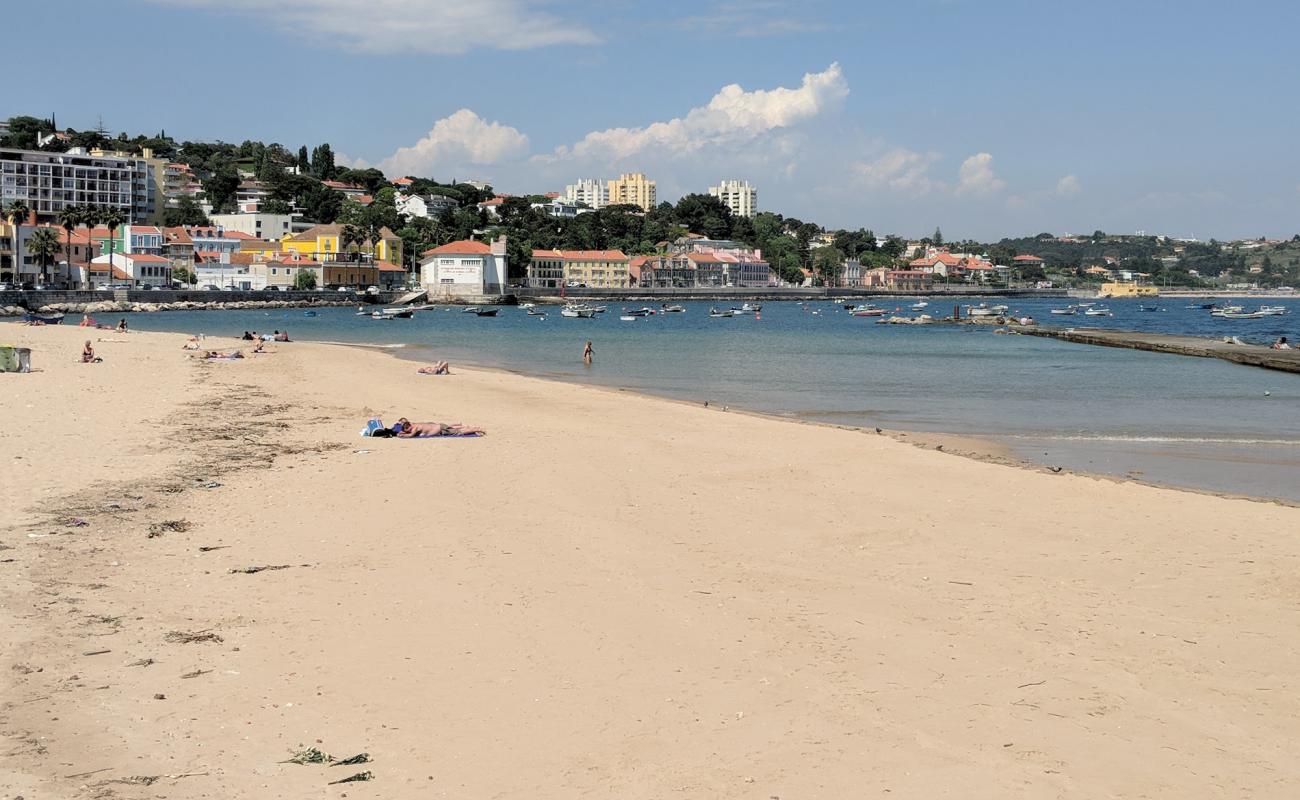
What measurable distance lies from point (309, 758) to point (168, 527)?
19.2 ft

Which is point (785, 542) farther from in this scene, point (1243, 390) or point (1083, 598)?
point (1243, 390)

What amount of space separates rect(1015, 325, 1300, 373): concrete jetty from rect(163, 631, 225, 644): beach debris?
4420cm

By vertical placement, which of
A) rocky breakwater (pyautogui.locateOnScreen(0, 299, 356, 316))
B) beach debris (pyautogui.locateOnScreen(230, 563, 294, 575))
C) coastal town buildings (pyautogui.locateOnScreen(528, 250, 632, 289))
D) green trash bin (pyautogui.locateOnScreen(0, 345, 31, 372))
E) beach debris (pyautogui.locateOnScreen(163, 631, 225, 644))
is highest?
coastal town buildings (pyautogui.locateOnScreen(528, 250, 632, 289))

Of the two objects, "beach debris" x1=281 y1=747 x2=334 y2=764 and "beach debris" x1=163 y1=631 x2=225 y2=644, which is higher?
Result: "beach debris" x1=163 y1=631 x2=225 y2=644

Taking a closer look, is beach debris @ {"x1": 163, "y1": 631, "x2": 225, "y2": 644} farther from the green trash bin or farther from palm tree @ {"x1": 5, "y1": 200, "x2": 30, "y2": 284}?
palm tree @ {"x1": 5, "y1": 200, "x2": 30, "y2": 284}

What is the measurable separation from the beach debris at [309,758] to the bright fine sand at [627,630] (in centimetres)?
6

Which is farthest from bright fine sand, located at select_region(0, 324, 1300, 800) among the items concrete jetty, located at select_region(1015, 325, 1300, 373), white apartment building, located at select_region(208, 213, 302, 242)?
white apartment building, located at select_region(208, 213, 302, 242)

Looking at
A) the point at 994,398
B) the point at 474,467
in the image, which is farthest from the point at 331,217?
the point at 474,467

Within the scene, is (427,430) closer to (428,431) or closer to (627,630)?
(428,431)

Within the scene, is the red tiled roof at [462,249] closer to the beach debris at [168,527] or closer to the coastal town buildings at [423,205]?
the coastal town buildings at [423,205]

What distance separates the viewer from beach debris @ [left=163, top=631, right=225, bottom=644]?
7508 mm

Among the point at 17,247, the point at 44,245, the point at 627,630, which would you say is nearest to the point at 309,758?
the point at 627,630

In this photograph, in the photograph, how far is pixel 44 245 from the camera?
299 feet

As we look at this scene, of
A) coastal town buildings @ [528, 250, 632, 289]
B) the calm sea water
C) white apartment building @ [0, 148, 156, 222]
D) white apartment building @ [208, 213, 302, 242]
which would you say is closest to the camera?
the calm sea water
